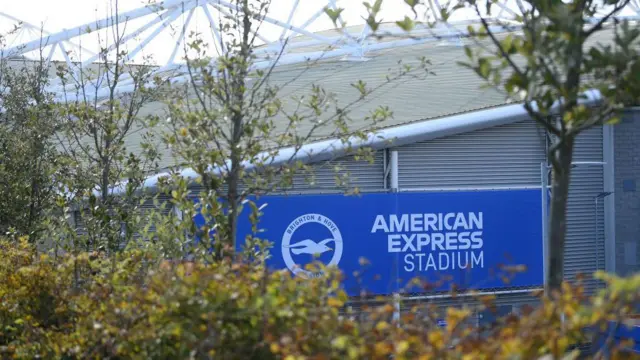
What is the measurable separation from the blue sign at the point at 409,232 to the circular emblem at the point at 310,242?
0.01 meters

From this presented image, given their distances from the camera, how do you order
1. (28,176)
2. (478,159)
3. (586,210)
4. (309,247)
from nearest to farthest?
(28,176) → (309,247) → (478,159) → (586,210)

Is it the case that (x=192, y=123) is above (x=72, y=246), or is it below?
above

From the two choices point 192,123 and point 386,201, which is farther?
point 386,201

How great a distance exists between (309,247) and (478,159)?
393 centimetres

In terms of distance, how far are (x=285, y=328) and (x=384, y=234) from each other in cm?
976

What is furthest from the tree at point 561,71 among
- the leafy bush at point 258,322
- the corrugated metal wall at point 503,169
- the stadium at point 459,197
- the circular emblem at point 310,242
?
the corrugated metal wall at point 503,169

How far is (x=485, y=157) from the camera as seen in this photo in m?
16.2

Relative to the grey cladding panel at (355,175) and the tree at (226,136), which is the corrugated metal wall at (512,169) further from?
the tree at (226,136)

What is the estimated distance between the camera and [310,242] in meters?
13.6

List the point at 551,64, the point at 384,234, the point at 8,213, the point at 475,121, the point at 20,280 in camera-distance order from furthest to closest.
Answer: the point at 475,121 < the point at 384,234 < the point at 8,213 < the point at 20,280 < the point at 551,64

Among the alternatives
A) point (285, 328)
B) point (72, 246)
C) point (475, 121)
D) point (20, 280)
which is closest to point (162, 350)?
point (285, 328)

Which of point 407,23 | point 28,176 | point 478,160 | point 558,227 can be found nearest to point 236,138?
point 407,23

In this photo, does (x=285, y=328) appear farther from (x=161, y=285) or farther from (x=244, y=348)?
(x=161, y=285)

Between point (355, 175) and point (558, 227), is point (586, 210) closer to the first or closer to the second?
point (355, 175)
